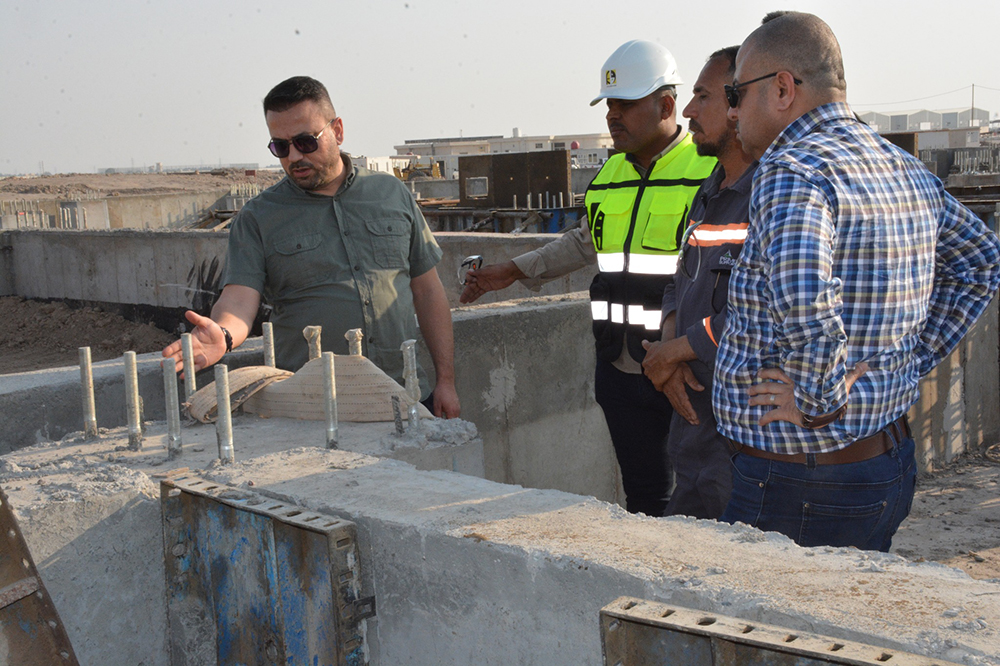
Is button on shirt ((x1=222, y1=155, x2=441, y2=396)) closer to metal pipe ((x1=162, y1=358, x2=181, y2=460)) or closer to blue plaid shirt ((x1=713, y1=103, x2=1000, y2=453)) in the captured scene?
metal pipe ((x1=162, y1=358, x2=181, y2=460))

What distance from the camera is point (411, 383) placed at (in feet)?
10.7

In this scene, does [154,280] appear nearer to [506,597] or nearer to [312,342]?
[312,342]

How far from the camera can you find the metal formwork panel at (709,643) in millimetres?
1640

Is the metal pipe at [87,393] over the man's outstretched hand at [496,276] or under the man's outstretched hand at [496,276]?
under

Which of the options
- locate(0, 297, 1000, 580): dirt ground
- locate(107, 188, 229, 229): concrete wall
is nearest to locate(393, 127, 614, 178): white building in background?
locate(107, 188, 229, 229): concrete wall

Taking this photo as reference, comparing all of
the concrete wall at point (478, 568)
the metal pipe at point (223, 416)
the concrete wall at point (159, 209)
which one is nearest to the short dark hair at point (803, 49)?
the concrete wall at point (478, 568)

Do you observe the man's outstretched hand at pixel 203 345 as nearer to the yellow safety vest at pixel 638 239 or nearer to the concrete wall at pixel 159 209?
the yellow safety vest at pixel 638 239

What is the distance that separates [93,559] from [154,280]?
13.8 meters

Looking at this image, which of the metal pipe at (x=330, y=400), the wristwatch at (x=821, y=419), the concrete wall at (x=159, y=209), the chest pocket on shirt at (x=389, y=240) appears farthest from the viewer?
the concrete wall at (x=159, y=209)

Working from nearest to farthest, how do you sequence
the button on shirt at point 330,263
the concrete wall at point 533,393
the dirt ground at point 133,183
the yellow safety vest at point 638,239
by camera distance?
the yellow safety vest at point 638,239 < the button on shirt at point 330,263 < the concrete wall at point 533,393 < the dirt ground at point 133,183

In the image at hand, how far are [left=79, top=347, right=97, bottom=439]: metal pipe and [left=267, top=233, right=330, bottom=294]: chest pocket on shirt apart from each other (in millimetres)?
916

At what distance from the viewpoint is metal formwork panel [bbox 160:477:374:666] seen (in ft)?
8.18

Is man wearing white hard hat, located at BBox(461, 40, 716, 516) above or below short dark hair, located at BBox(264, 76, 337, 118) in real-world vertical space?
below

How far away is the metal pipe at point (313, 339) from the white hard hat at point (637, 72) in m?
1.51
